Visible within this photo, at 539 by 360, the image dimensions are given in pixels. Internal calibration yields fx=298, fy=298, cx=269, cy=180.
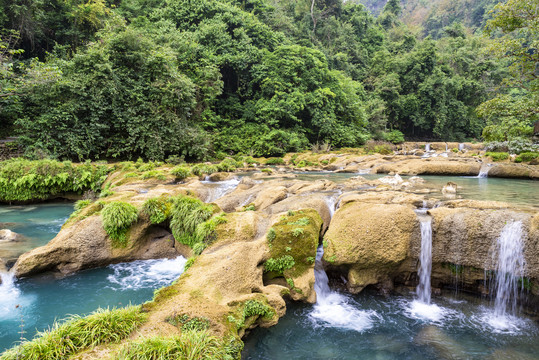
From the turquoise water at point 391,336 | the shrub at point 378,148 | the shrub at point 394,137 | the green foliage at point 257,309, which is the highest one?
the shrub at point 394,137

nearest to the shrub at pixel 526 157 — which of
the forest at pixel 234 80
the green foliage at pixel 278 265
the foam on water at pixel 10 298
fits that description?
the forest at pixel 234 80

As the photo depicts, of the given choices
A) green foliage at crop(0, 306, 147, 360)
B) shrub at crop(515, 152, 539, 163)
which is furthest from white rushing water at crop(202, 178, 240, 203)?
shrub at crop(515, 152, 539, 163)

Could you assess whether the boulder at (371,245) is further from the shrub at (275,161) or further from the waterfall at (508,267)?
the shrub at (275,161)

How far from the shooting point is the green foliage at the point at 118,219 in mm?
8453

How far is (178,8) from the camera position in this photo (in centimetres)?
3005

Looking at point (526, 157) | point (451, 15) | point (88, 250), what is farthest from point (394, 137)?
point (451, 15)

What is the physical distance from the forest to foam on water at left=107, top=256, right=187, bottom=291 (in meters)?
12.4

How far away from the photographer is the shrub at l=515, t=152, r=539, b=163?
18.2 m

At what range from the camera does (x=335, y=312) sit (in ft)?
20.9

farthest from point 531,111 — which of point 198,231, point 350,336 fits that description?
point 198,231

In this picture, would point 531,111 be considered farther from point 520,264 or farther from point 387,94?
point 387,94

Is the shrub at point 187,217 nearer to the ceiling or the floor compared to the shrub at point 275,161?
nearer to the floor

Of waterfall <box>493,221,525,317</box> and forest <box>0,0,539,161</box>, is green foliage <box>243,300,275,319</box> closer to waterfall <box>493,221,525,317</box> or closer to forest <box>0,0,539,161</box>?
waterfall <box>493,221,525,317</box>

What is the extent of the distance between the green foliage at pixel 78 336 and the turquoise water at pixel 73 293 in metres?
2.22
